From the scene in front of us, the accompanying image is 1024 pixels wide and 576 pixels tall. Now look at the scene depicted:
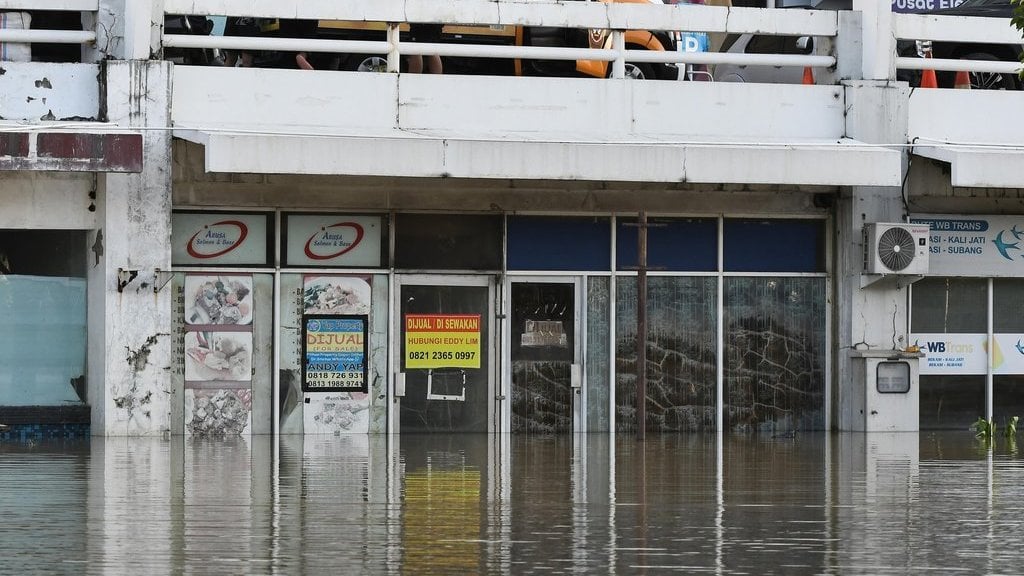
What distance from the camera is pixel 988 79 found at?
2111 centimetres

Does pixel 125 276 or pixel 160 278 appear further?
pixel 160 278

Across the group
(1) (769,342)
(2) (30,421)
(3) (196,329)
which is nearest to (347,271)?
(3) (196,329)

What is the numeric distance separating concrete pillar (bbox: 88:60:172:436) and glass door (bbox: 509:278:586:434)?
402 centimetres

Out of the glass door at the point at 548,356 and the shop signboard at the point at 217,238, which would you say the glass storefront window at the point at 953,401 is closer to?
the glass door at the point at 548,356

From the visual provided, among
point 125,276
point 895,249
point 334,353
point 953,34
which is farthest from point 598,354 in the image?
point 953,34

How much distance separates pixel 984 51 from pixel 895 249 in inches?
124

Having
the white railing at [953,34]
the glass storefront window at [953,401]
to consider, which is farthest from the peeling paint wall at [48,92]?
the glass storefront window at [953,401]

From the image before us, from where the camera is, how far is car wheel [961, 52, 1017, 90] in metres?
21.0

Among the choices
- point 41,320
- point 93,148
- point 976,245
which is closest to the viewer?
point 93,148

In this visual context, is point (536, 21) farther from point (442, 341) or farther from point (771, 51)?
point (771, 51)

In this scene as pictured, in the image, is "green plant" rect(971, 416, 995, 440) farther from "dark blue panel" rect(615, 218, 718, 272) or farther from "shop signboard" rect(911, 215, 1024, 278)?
"dark blue panel" rect(615, 218, 718, 272)

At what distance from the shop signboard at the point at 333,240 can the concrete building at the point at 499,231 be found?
0.03m

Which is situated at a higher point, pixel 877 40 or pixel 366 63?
pixel 877 40

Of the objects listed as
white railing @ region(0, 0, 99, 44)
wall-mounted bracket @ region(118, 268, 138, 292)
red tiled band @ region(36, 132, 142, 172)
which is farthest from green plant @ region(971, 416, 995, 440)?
white railing @ region(0, 0, 99, 44)
